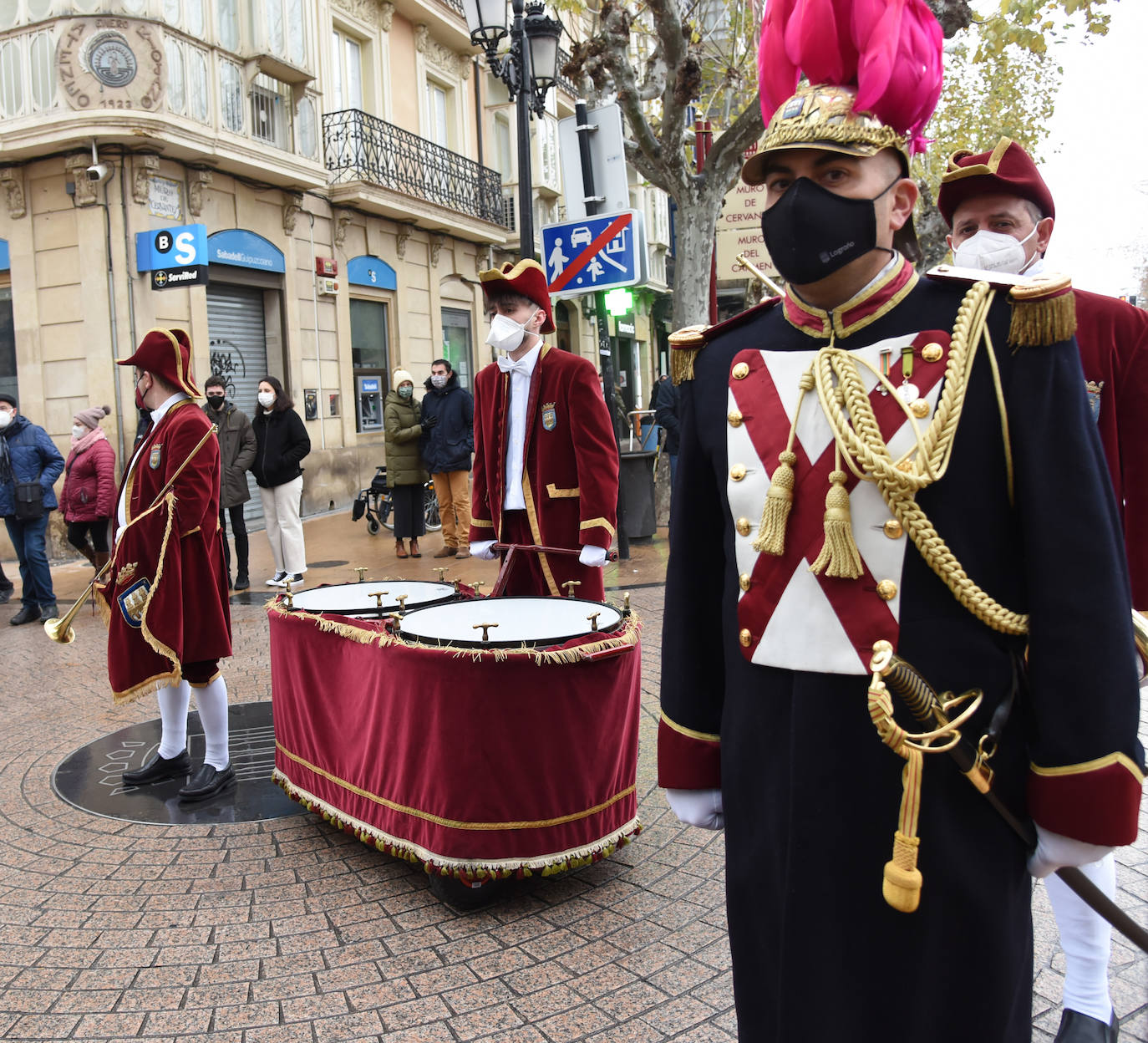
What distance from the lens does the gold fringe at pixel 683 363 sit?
82.6 inches

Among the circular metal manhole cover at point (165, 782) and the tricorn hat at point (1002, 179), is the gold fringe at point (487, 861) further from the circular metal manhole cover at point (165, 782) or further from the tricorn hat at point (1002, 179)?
the tricorn hat at point (1002, 179)

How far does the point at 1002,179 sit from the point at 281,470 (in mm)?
7974

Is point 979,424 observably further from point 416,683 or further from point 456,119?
point 456,119

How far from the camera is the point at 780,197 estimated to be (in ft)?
5.96

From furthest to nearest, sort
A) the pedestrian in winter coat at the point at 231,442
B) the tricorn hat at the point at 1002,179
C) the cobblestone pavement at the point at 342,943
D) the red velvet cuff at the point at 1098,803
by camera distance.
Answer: the pedestrian in winter coat at the point at 231,442, the tricorn hat at the point at 1002,179, the cobblestone pavement at the point at 342,943, the red velvet cuff at the point at 1098,803

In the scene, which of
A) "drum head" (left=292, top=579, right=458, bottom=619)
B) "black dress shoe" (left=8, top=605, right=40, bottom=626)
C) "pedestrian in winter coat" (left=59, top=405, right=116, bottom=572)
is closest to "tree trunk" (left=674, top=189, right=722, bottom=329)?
"pedestrian in winter coat" (left=59, top=405, right=116, bottom=572)

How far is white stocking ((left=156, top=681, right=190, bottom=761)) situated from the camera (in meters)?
4.83

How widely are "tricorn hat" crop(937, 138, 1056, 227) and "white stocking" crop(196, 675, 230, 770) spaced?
142 inches

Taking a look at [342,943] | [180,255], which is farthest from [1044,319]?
[180,255]

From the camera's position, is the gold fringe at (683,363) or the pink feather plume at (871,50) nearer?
the pink feather plume at (871,50)

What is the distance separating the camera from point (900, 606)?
1.71 meters

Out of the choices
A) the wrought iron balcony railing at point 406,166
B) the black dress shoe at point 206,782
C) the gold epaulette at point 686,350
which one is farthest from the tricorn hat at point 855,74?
the wrought iron balcony railing at point 406,166

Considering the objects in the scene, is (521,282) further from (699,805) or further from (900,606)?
(900,606)

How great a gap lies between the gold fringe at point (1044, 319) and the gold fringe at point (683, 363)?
25.5 inches
